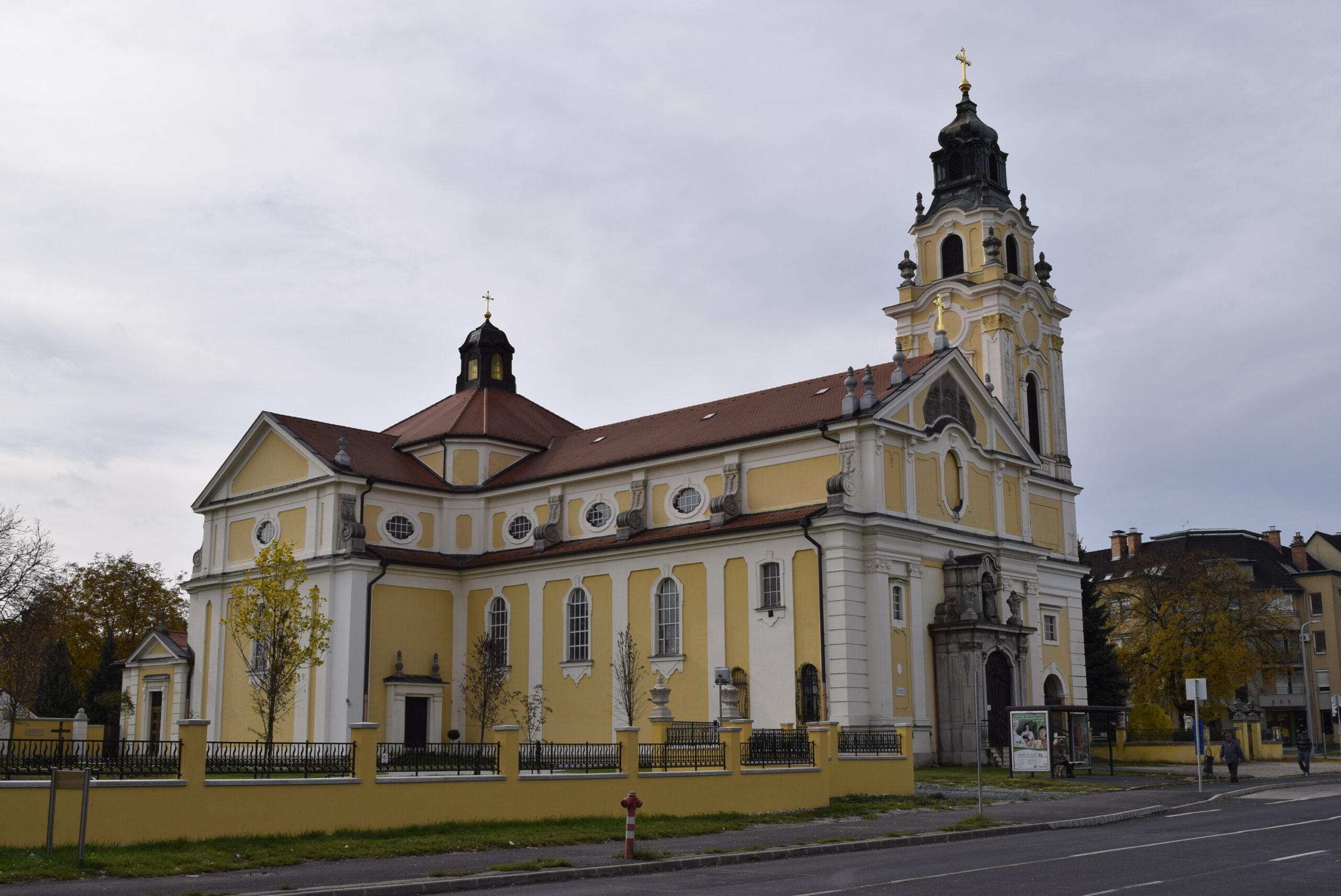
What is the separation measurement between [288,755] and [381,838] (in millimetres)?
2657

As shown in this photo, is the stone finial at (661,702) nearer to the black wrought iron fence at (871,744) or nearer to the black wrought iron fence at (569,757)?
the black wrought iron fence at (569,757)

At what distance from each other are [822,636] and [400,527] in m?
18.5

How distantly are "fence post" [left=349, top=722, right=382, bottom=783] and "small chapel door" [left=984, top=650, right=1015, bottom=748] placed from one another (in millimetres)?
24390

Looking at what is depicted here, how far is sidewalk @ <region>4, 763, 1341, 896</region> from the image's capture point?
48.2 ft

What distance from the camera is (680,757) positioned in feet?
79.7

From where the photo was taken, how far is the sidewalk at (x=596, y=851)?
14.7 metres

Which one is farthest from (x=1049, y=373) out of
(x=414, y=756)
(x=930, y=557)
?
(x=414, y=756)

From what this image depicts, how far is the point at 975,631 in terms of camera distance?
3931 centimetres

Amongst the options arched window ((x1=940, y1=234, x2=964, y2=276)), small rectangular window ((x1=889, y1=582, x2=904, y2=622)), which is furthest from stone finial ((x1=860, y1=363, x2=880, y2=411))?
arched window ((x1=940, y1=234, x2=964, y2=276))

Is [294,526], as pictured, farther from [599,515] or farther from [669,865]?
[669,865]

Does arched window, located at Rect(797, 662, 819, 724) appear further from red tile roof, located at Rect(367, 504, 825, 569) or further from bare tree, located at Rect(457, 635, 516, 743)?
bare tree, located at Rect(457, 635, 516, 743)

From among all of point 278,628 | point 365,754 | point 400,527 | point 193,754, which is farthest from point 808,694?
point 193,754

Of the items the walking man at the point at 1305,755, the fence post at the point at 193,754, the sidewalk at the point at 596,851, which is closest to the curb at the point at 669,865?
the sidewalk at the point at 596,851

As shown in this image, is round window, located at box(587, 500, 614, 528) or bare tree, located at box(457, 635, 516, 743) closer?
bare tree, located at box(457, 635, 516, 743)
